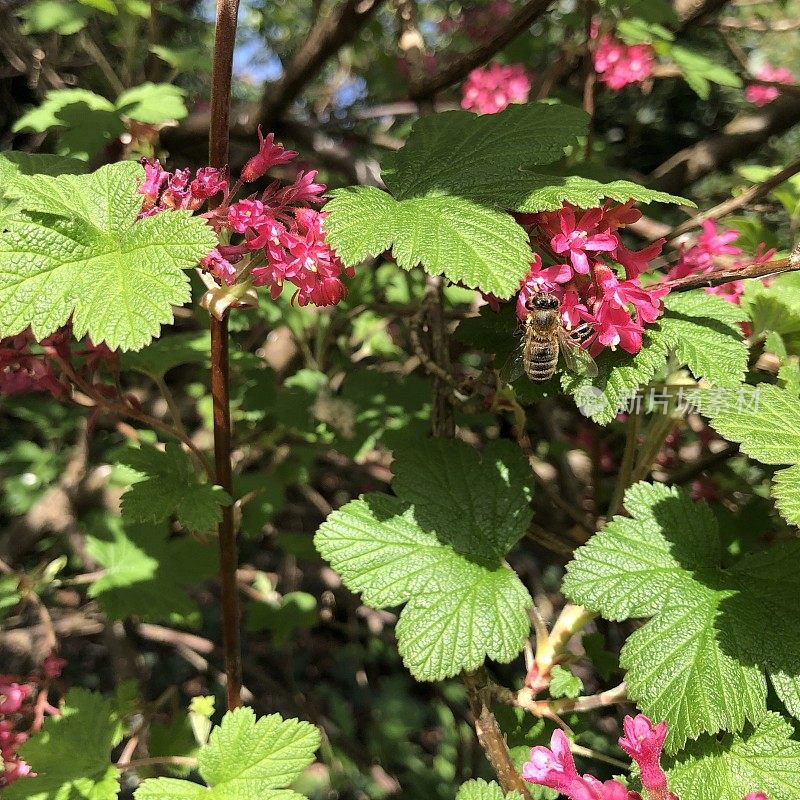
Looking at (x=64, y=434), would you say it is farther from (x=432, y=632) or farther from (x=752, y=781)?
(x=752, y=781)

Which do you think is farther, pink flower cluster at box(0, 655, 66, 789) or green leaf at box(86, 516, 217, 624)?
green leaf at box(86, 516, 217, 624)

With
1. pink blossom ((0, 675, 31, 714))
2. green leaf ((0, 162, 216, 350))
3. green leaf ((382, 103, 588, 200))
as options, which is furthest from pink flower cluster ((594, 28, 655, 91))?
pink blossom ((0, 675, 31, 714))

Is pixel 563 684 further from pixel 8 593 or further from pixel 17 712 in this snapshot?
pixel 8 593

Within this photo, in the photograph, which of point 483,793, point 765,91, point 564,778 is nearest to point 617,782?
point 564,778

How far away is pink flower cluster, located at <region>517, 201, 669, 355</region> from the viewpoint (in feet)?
3.97

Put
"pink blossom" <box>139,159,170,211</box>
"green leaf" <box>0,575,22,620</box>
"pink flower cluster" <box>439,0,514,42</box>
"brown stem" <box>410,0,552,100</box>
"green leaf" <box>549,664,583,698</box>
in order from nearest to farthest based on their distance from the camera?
"pink blossom" <box>139,159,170,211</box>
"green leaf" <box>549,664,583,698</box>
"brown stem" <box>410,0,552,100</box>
"green leaf" <box>0,575,22,620</box>
"pink flower cluster" <box>439,0,514,42</box>

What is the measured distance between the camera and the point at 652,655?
1256mm

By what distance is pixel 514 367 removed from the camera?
1.40m

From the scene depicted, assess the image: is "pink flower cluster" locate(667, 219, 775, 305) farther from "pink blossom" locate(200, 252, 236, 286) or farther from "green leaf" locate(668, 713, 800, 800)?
"pink blossom" locate(200, 252, 236, 286)

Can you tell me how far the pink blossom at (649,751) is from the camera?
111cm

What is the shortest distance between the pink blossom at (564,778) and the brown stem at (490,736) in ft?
0.45

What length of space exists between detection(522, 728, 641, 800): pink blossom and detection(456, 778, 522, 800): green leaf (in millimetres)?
89

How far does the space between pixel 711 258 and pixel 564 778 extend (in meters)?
1.39

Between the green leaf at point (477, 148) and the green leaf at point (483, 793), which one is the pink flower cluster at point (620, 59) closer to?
the green leaf at point (477, 148)
